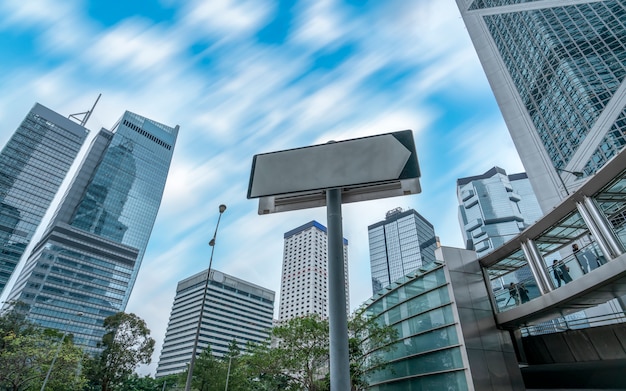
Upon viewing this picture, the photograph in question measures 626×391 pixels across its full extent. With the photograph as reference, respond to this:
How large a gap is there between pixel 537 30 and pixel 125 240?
5199 inches

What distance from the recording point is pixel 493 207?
426ft

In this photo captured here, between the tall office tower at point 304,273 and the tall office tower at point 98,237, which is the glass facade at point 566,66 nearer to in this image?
the tall office tower at point 304,273

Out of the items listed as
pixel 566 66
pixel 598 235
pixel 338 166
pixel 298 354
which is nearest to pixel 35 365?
pixel 298 354

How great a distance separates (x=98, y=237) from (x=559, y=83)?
130104mm

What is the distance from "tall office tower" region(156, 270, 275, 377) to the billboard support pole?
379ft

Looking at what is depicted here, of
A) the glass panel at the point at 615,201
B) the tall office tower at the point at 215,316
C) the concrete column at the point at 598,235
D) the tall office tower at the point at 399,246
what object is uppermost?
the tall office tower at the point at 399,246

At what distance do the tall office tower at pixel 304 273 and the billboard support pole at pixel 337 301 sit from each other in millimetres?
129460

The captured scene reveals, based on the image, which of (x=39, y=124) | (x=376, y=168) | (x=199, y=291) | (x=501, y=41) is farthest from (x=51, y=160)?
Result: (x=376, y=168)

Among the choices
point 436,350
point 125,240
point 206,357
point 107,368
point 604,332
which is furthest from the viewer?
point 125,240

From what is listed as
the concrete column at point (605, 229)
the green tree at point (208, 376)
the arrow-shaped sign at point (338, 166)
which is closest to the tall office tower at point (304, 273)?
the green tree at point (208, 376)

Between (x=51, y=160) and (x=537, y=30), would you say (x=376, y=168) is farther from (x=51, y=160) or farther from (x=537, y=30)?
(x=51, y=160)

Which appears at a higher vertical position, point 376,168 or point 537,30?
point 537,30

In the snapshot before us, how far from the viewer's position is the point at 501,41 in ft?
209

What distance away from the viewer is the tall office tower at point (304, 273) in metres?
141
